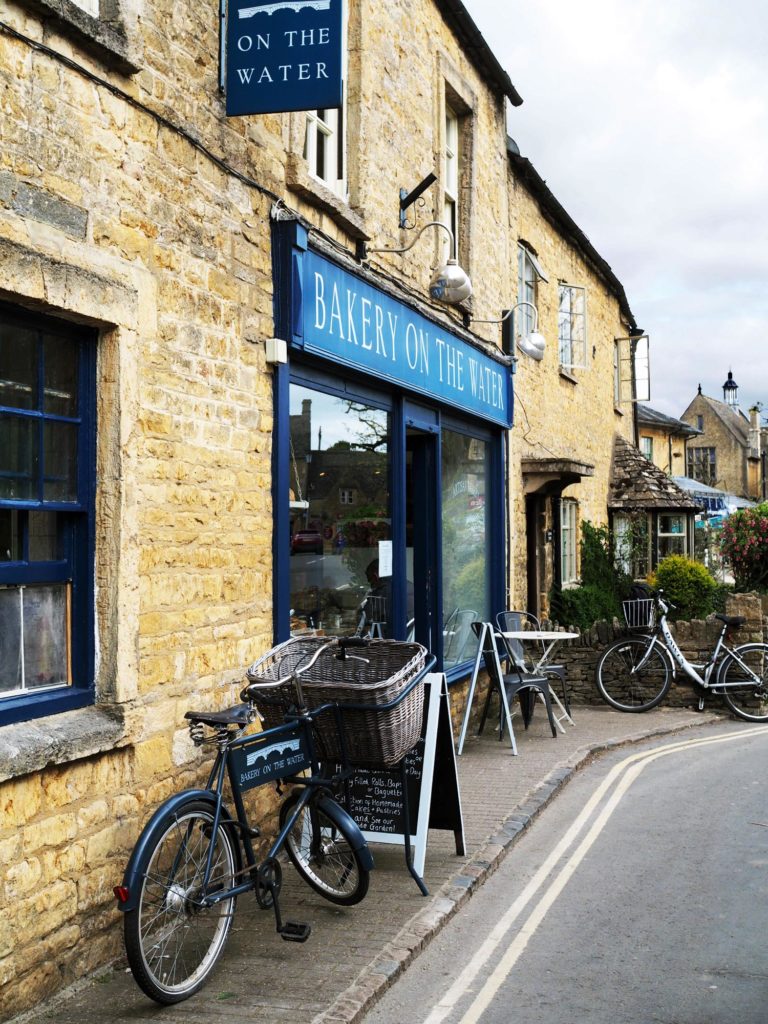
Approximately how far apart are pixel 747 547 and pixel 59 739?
13.6 m

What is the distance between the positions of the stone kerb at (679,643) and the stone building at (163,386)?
15.7 feet

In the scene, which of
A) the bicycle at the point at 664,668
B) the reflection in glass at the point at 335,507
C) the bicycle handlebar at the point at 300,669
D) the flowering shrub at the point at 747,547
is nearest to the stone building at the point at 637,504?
the flowering shrub at the point at 747,547

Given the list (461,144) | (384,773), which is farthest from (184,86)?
(461,144)

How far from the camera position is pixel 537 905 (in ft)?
19.5

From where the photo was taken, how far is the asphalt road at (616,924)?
458 centimetres

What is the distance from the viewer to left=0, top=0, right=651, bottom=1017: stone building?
4.58 metres

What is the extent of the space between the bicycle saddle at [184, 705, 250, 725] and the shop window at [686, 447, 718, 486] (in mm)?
64460

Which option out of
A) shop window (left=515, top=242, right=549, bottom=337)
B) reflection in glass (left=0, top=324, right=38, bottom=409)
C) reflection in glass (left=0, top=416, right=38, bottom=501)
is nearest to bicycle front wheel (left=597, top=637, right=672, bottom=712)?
shop window (left=515, top=242, right=549, bottom=337)

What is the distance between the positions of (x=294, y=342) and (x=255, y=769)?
295 cm

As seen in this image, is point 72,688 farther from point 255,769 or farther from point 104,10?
point 104,10

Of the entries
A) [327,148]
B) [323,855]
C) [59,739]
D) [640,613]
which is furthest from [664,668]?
[59,739]

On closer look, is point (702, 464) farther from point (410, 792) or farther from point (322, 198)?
point (410, 792)

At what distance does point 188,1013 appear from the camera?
437 cm

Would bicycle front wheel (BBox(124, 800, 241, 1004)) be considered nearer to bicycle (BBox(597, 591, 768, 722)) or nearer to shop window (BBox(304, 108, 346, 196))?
shop window (BBox(304, 108, 346, 196))
